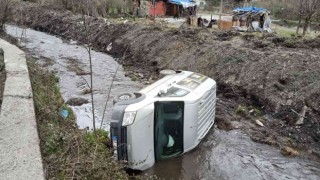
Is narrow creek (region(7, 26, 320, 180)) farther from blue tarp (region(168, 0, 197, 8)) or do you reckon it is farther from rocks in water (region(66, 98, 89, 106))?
blue tarp (region(168, 0, 197, 8))

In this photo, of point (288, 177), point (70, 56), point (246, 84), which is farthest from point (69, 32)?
point (288, 177)

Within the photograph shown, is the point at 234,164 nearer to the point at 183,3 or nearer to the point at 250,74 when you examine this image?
the point at 250,74

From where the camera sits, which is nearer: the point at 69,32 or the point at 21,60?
the point at 21,60

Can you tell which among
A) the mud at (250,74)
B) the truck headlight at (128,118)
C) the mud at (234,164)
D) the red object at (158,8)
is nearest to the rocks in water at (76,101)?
the mud at (250,74)

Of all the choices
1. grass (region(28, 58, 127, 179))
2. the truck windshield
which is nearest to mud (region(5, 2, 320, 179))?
the truck windshield

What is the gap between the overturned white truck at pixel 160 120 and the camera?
5.66 m

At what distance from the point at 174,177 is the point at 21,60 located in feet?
20.5

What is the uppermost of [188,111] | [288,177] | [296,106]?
[188,111]

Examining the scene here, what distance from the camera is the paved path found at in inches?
162

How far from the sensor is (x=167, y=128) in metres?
6.35

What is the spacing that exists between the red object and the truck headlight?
32692 mm

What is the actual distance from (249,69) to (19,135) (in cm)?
821

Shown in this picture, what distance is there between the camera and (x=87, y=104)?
33.8ft

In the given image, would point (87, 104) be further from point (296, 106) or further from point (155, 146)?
point (296, 106)
